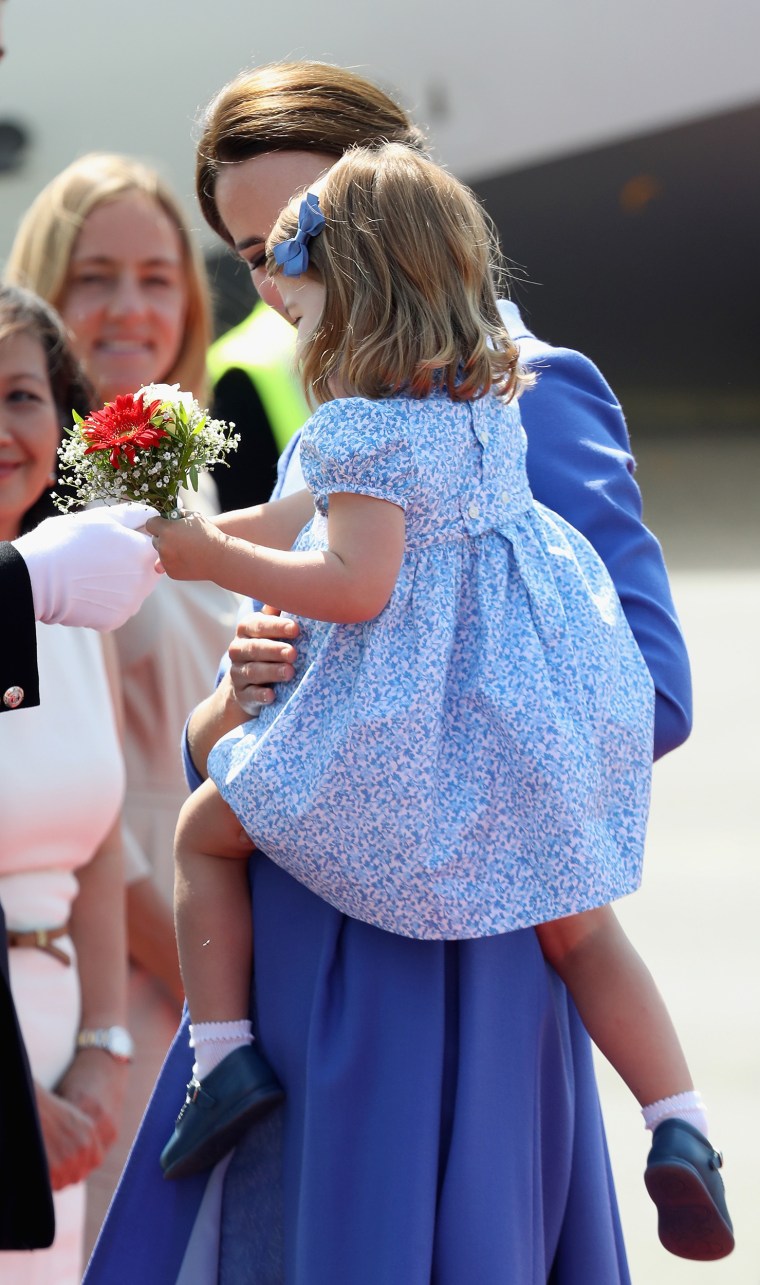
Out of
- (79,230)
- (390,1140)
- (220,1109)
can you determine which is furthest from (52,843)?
(79,230)

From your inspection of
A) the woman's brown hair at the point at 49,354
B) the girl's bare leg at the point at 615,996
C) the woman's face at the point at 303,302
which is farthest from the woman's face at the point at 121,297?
the girl's bare leg at the point at 615,996

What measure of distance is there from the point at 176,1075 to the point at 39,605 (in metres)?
0.53

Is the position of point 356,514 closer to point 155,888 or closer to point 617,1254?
point 617,1254

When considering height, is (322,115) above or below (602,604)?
above

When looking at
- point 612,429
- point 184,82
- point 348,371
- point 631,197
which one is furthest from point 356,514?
point 631,197

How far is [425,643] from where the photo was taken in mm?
1483

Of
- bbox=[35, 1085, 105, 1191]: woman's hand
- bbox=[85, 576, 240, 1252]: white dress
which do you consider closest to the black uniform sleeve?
bbox=[35, 1085, 105, 1191]: woman's hand

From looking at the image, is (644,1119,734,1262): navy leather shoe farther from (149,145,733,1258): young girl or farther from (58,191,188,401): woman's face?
(58,191,188,401): woman's face

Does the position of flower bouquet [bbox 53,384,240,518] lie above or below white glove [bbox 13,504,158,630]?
above

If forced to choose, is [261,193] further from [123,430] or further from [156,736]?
[156,736]

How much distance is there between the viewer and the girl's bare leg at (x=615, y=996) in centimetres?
164

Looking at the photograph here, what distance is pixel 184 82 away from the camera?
23.9 ft

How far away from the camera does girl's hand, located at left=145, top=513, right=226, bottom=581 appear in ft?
4.89

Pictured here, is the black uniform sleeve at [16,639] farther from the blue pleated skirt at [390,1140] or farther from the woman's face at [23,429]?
the woman's face at [23,429]
